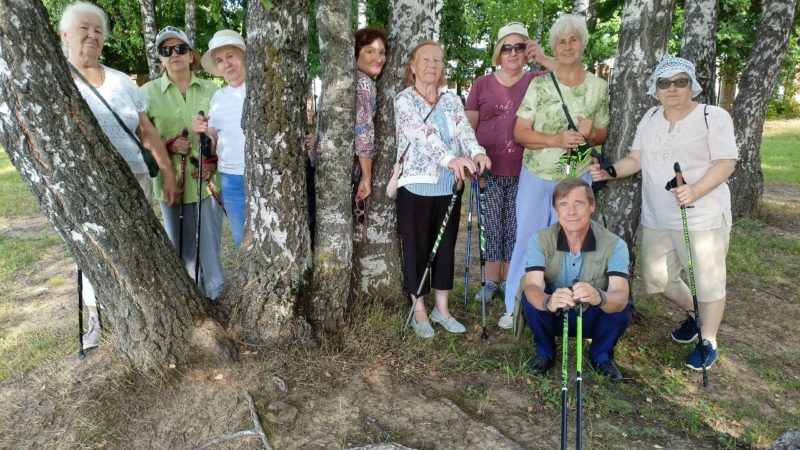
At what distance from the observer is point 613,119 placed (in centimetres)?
386

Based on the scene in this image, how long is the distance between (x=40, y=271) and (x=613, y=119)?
18.5 feet

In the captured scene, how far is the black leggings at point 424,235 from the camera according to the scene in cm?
371

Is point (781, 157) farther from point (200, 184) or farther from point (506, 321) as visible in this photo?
point (200, 184)

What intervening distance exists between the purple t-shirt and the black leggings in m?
0.55

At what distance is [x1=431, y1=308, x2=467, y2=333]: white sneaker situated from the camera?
3.99m

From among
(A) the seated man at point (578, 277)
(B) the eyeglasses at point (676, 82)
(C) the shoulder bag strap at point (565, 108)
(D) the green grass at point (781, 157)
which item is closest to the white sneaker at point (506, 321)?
(A) the seated man at point (578, 277)

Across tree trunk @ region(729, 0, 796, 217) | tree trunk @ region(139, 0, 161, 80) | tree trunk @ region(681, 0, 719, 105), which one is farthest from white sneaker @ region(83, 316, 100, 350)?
tree trunk @ region(729, 0, 796, 217)

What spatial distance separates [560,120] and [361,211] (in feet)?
4.90

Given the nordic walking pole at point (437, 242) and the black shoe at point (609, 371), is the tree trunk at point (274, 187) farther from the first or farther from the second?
the black shoe at point (609, 371)

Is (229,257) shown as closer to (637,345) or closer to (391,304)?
(391,304)

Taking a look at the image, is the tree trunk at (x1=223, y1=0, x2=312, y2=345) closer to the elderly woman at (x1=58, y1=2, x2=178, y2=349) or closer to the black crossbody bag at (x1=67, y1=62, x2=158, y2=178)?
the black crossbody bag at (x1=67, y1=62, x2=158, y2=178)

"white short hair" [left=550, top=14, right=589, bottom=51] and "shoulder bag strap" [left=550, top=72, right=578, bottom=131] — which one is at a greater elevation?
"white short hair" [left=550, top=14, right=589, bottom=51]

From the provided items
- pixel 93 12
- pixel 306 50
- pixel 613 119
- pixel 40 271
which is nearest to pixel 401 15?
pixel 306 50

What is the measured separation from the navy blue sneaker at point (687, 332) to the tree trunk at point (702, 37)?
3253 mm
